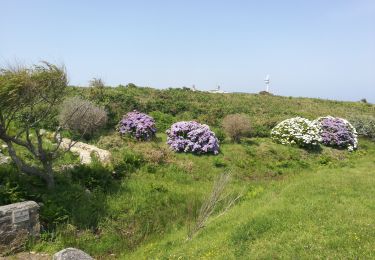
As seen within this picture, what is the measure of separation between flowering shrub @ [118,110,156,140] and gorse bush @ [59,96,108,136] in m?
1.11

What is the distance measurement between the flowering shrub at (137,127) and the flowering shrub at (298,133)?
7.47 meters

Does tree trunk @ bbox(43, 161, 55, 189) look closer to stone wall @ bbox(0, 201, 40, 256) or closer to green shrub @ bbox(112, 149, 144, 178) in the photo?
stone wall @ bbox(0, 201, 40, 256)

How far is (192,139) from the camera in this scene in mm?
16938

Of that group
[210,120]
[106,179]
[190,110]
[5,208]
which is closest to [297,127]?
[210,120]

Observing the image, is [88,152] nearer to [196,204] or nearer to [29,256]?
[196,204]

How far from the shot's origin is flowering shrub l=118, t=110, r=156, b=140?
17.3 m

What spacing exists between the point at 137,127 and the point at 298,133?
8910 mm

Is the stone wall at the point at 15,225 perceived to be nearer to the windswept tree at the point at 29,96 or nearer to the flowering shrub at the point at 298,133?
the windswept tree at the point at 29,96

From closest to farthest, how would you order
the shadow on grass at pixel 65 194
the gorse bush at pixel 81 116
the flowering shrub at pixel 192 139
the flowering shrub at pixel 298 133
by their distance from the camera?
the shadow on grass at pixel 65 194 → the gorse bush at pixel 81 116 → the flowering shrub at pixel 192 139 → the flowering shrub at pixel 298 133

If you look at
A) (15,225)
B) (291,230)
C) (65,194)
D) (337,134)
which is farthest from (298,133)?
(15,225)

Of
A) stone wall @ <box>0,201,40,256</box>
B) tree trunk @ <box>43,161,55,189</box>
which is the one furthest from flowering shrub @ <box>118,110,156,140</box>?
stone wall @ <box>0,201,40,256</box>

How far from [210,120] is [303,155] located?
6.34 meters

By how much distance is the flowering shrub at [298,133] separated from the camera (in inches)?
787

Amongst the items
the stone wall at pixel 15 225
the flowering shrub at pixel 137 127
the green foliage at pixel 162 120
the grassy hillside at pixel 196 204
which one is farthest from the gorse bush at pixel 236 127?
the stone wall at pixel 15 225
